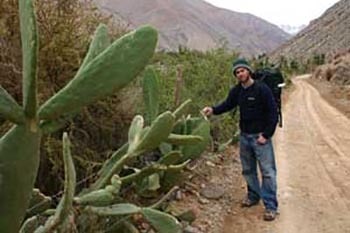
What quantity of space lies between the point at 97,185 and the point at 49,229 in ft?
2.70

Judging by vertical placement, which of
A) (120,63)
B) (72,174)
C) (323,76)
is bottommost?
(323,76)

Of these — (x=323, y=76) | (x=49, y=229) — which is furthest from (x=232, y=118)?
(x=323, y=76)

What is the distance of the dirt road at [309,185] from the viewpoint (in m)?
7.07

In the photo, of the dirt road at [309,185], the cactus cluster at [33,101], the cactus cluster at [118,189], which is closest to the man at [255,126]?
the dirt road at [309,185]

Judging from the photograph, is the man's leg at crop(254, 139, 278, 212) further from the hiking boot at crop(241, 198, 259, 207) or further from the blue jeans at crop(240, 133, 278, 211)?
the hiking boot at crop(241, 198, 259, 207)

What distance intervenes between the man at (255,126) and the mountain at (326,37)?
218 ft

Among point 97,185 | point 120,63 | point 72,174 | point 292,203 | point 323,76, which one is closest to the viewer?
point 120,63

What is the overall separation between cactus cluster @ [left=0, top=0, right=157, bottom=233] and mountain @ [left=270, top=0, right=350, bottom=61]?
71.1 m

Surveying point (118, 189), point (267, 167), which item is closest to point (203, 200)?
point (267, 167)

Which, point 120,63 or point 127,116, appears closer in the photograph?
point 120,63

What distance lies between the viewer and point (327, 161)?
35.7ft

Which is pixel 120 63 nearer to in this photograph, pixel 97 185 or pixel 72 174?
pixel 72 174

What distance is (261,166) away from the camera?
7152 millimetres

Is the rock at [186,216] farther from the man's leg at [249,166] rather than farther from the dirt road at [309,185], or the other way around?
the man's leg at [249,166]
